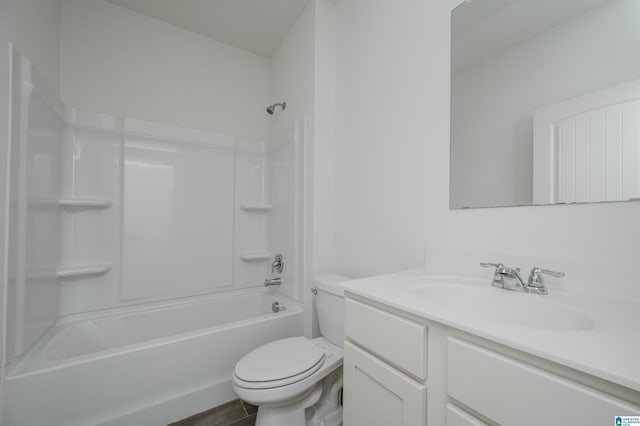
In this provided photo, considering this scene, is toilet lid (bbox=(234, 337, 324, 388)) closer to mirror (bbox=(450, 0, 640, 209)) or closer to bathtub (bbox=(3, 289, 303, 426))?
bathtub (bbox=(3, 289, 303, 426))

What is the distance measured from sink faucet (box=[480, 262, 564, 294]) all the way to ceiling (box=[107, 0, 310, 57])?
206 cm

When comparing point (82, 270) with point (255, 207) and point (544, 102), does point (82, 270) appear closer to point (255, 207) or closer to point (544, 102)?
point (255, 207)

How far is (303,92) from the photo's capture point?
6.12ft

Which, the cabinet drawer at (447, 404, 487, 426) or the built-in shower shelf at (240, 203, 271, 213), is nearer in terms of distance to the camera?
the cabinet drawer at (447, 404, 487, 426)

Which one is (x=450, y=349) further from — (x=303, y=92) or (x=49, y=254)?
(x=49, y=254)

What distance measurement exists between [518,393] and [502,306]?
40 cm

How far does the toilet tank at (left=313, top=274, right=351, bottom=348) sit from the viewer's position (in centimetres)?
139

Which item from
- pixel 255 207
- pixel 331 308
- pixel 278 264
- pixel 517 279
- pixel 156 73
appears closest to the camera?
pixel 517 279

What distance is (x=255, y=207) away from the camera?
2248 mm

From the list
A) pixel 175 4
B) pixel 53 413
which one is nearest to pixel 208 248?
pixel 53 413

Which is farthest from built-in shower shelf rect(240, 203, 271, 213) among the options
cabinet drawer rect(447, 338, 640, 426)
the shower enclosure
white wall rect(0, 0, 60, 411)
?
cabinet drawer rect(447, 338, 640, 426)

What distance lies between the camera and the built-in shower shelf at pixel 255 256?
2.22 metres

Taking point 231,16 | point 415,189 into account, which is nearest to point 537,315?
point 415,189

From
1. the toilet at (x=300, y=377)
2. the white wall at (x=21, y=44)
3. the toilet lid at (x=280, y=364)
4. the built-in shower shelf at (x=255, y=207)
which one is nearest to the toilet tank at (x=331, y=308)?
the toilet at (x=300, y=377)
